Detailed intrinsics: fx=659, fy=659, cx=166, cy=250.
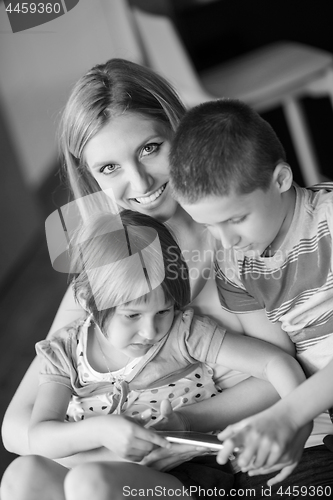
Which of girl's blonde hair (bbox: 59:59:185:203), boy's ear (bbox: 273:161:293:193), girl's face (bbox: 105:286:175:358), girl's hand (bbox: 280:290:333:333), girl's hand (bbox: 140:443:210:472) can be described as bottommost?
girl's hand (bbox: 140:443:210:472)

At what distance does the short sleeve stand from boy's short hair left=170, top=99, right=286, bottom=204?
18 cm

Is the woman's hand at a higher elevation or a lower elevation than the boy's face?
lower

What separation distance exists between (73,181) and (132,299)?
0.52 feet

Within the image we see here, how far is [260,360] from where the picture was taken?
21.1 inches

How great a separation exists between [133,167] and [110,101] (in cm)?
6

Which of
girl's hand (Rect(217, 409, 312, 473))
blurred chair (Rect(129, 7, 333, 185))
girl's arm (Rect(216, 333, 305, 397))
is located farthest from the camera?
blurred chair (Rect(129, 7, 333, 185))

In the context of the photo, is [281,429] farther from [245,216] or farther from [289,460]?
[245,216]

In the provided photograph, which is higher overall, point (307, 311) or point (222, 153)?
point (222, 153)

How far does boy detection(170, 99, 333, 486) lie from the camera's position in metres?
0.47

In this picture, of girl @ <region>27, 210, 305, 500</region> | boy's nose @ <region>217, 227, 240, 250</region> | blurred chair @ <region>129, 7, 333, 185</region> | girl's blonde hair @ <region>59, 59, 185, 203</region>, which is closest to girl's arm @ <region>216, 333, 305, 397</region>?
girl @ <region>27, 210, 305, 500</region>

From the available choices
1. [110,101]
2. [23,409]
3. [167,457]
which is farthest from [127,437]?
[110,101]

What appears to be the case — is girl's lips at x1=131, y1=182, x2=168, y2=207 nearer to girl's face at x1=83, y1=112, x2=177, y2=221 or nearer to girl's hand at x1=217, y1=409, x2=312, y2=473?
girl's face at x1=83, y1=112, x2=177, y2=221

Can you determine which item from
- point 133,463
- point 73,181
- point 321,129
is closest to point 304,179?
point 321,129

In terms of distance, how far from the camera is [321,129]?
128cm
